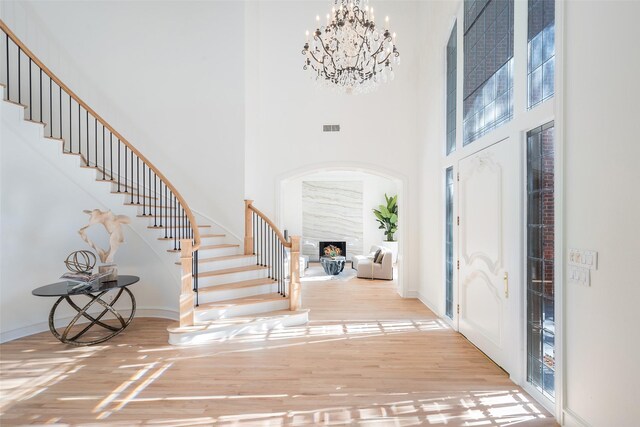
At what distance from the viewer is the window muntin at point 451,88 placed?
4.72 m

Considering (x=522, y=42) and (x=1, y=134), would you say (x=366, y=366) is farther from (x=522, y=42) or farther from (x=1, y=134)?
(x=1, y=134)

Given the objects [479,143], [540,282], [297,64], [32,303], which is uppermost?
[297,64]

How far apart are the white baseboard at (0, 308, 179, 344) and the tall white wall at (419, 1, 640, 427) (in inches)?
186

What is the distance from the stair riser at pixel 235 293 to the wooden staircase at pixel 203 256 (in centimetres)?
1

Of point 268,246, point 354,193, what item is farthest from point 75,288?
point 354,193

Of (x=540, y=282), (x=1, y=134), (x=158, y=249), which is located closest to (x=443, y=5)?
(x=540, y=282)

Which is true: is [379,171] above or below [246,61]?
below

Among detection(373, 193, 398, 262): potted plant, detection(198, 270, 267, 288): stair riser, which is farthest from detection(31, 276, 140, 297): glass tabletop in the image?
detection(373, 193, 398, 262): potted plant

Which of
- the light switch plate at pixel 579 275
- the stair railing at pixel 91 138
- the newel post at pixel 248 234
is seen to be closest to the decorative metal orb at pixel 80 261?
the stair railing at pixel 91 138

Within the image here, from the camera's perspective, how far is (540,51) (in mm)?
2721

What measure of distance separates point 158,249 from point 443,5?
5758 mm

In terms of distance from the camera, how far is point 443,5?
5.05 m

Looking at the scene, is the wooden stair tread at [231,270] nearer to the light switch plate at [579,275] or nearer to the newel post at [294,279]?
the newel post at [294,279]

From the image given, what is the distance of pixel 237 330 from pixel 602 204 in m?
3.87
